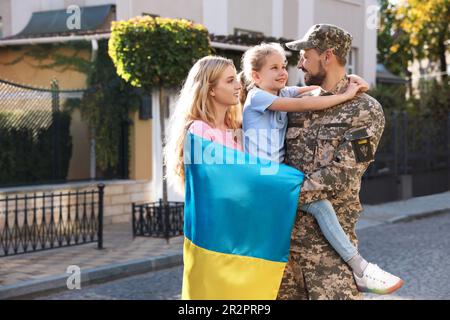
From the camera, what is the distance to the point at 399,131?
1762 cm

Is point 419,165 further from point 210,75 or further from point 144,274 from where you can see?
point 210,75

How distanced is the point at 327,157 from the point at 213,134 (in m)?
0.50

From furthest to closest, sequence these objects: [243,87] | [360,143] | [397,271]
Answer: [397,271]
[243,87]
[360,143]

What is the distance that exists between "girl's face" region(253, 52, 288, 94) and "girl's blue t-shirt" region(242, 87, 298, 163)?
6cm

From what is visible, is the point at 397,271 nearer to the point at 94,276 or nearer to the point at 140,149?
the point at 94,276

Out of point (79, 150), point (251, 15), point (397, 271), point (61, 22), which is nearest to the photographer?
point (397, 271)

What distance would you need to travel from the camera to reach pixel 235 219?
3.04 meters

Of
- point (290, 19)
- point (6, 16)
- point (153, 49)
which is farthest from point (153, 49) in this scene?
point (290, 19)

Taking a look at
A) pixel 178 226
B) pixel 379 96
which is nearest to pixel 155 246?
pixel 178 226

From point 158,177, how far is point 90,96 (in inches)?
73.5

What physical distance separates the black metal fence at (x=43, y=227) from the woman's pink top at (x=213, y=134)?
21.1ft

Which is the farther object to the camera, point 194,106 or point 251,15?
point 251,15

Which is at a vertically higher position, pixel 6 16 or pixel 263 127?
pixel 6 16

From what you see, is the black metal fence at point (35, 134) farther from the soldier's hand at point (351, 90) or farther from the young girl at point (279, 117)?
the soldier's hand at point (351, 90)
